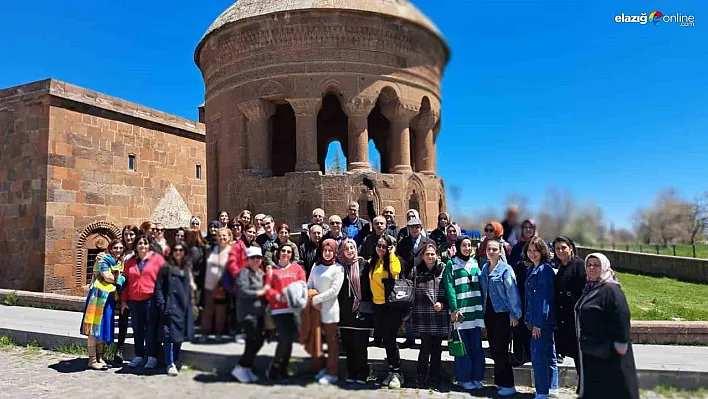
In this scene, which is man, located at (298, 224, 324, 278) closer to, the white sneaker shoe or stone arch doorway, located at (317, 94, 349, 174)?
the white sneaker shoe

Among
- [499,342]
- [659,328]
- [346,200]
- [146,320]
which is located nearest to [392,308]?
[499,342]

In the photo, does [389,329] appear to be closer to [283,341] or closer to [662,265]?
[283,341]

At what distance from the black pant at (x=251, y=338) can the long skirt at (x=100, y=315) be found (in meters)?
4.52

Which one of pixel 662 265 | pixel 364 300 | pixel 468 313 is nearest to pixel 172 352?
pixel 364 300

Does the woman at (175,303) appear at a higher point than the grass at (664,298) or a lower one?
higher

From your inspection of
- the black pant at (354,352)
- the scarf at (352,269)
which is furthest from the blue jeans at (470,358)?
the black pant at (354,352)

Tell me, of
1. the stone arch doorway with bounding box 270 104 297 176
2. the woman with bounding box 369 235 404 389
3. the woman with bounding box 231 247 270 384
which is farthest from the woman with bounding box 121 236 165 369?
the stone arch doorway with bounding box 270 104 297 176

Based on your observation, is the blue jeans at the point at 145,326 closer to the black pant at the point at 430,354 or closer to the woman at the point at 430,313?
the woman at the point at 430,313

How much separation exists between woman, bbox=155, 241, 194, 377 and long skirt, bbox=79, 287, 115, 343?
4.28 metres

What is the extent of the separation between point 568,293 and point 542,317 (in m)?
0.37

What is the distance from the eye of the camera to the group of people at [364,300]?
2.06 metres

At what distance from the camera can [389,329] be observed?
5027mm

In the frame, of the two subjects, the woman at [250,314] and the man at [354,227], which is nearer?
the woman at [250,314]

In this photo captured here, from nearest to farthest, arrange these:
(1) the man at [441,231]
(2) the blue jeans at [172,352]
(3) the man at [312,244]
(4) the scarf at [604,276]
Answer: (2) the blue jeans at [172,352]
(4) the scarf at [604,276]
(3) the man at [312,244]
(1) the man at [441,231]
